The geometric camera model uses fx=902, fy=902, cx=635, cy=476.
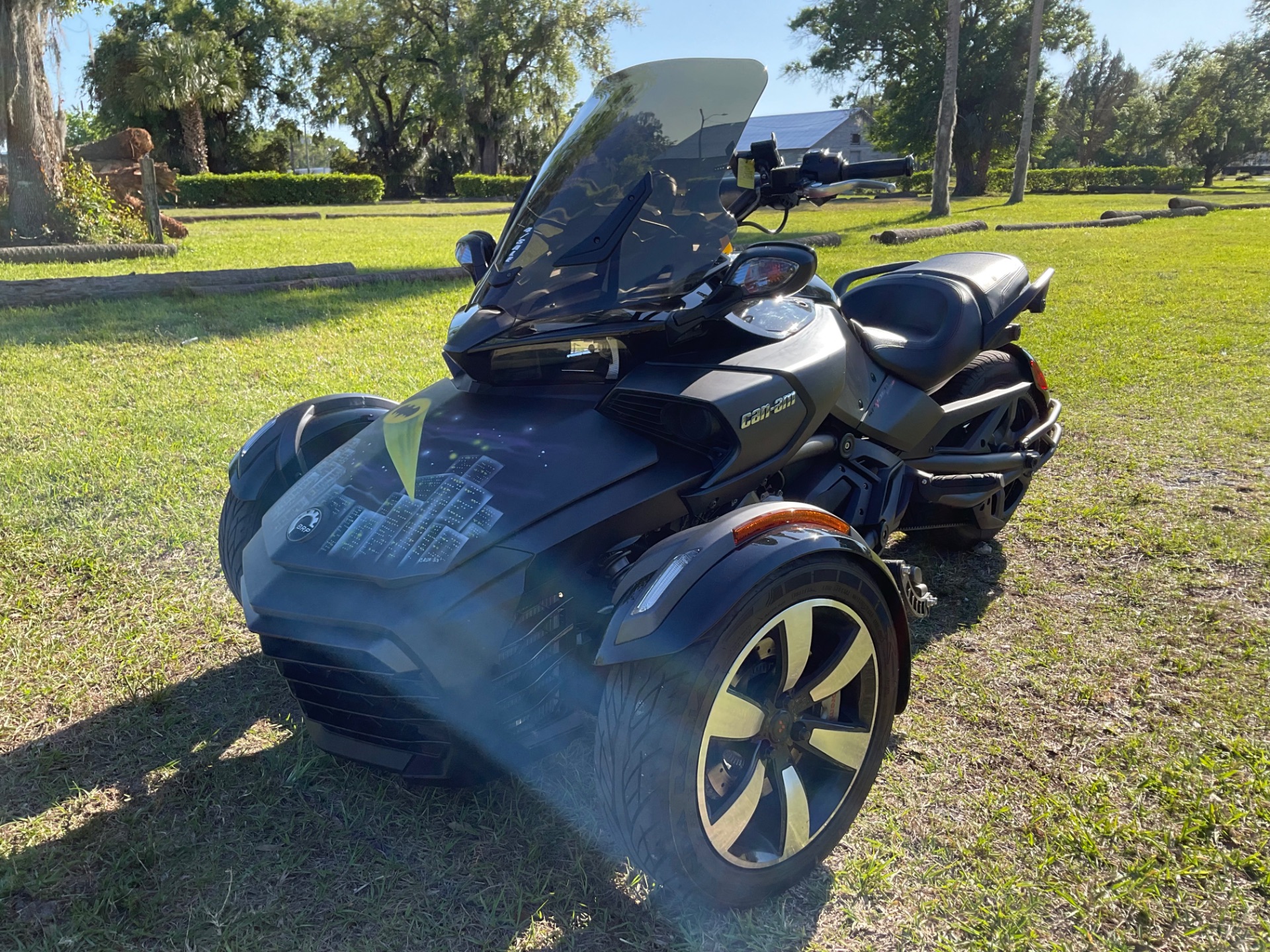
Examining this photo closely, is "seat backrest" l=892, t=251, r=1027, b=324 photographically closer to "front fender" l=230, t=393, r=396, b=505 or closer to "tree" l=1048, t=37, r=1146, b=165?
"front fender" l=230, t=393, r=396, b=505

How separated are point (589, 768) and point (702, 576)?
0.92 m

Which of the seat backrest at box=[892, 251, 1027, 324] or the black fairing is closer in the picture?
the black fairing

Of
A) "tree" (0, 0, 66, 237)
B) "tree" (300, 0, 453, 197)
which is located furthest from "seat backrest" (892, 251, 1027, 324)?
"tree" (300, 0, 453, 197)

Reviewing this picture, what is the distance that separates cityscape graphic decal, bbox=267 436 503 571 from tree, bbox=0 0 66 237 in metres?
13.2

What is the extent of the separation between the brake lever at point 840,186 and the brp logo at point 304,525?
1.55m

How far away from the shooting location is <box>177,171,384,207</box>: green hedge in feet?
103

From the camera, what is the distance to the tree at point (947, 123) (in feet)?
68.2

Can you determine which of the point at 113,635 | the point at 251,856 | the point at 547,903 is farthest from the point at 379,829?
the point at 113,635

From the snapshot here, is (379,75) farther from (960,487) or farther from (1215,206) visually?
(960,487)

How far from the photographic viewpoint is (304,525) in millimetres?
2066

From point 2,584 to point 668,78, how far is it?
3.07m

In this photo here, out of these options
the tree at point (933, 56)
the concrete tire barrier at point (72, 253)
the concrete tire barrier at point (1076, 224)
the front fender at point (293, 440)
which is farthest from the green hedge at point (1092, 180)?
the front fender at point (293, 440)

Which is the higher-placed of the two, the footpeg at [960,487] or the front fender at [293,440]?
the front fender at [293,440]

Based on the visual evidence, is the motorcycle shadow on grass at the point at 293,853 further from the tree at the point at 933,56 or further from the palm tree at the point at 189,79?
the palm tree at the point at 189,79
